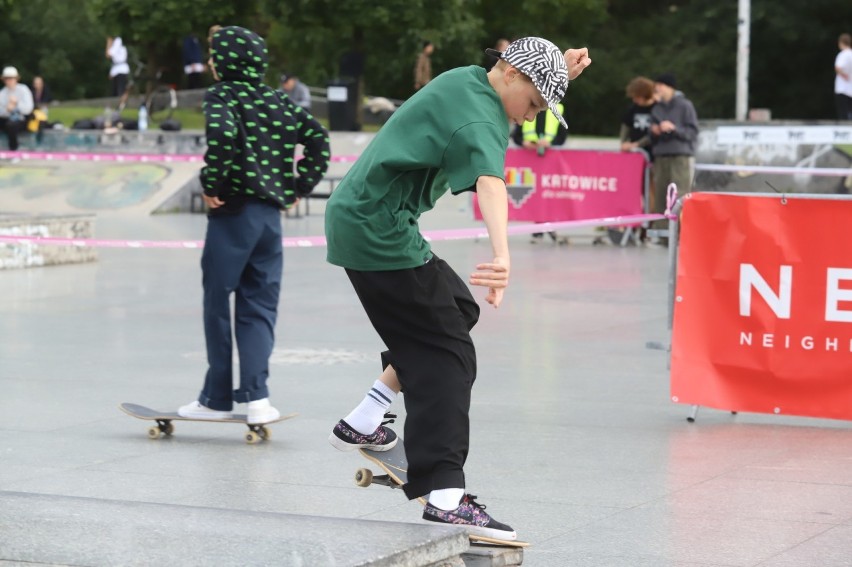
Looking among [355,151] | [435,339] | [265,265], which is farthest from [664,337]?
[355,151]

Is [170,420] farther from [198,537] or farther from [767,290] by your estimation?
[198,537]

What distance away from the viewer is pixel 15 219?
49.1ft

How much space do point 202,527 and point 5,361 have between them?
5.46 meters

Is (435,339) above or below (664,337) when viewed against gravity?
above

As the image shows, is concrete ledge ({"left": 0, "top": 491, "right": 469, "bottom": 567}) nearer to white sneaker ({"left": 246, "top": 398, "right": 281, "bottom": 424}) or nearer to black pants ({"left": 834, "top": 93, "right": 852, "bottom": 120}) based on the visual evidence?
white sneaker ({"left": 246, "top": 398, "right": 281, "bottom": 424})

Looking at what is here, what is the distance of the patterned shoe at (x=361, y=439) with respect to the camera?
522 centimetres

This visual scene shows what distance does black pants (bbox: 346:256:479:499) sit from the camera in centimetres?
477

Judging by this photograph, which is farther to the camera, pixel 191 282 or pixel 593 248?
pixel 593 248

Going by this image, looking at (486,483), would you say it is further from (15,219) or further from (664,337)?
(15,219)

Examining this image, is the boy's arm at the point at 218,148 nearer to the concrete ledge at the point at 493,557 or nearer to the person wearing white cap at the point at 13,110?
the concrete ledge at the point at 493,557

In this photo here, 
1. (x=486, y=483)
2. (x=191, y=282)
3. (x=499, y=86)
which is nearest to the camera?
(x=499, y=86)

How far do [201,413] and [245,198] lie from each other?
1.04 meters

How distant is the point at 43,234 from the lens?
15.3m

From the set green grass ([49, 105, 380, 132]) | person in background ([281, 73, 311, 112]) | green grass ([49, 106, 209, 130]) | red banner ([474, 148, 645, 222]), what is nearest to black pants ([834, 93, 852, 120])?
person in background ([281, 73, 311, 112])
